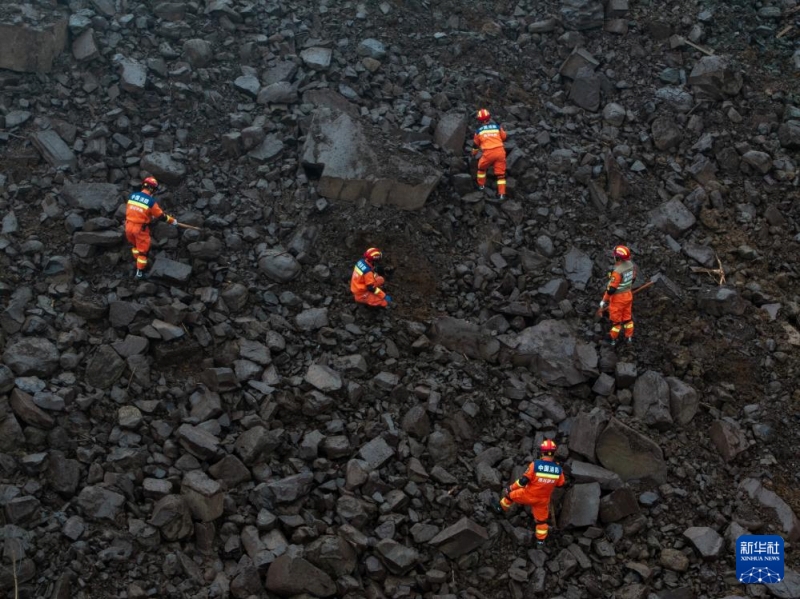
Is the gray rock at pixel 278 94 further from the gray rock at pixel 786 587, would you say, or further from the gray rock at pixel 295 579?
the gray rock at pixel 786 587

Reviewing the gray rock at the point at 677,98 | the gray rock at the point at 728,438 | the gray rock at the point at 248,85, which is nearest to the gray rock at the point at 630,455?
the gray rock at the point at 728,438

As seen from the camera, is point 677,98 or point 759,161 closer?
point 759,161

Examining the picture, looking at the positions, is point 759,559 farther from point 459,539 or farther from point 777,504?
point 459,539

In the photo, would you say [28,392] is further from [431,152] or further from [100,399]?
[431,152]

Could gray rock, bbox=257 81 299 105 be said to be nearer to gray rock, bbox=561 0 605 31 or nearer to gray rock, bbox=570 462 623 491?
gray rock, bbox=561 0 605 31

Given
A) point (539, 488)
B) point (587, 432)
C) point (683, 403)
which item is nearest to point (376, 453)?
point (539, 488)

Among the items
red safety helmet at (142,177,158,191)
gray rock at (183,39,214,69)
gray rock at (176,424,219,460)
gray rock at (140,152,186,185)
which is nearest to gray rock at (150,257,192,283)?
red safety helmet at (142,177,158,191)
